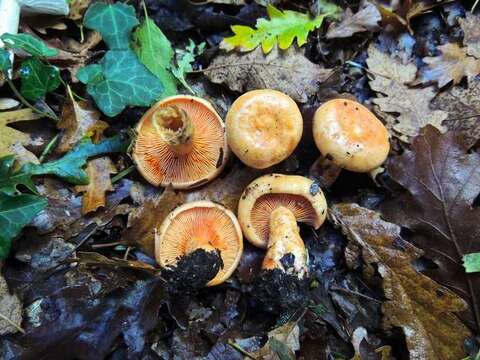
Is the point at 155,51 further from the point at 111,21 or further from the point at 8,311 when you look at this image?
the point at 8,311

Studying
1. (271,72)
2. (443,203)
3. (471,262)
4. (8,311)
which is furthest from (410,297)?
(8,311)

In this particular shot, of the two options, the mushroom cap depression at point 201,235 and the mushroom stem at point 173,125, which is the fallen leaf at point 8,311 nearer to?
the mushroom cap depression at point 201,235

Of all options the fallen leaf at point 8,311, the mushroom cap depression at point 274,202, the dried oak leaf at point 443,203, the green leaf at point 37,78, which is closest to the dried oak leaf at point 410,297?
the dried oak leaf at point 443,203

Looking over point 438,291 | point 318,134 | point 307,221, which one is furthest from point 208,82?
point 438,291

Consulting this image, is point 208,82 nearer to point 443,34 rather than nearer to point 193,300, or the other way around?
point 193,300

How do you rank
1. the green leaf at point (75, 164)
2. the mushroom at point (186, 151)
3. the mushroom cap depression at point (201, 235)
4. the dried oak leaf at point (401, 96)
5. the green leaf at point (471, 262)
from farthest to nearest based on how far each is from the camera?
the dried oak leaf at point (401, 96), the mushroom at point (186, 151), the green leaf at point (75, 164), the mushroom cap depression at point (201, 235), the green leaf at point (471, 262)

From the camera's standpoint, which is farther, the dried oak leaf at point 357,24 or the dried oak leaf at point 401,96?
the dried oak leaf at point 357,24
